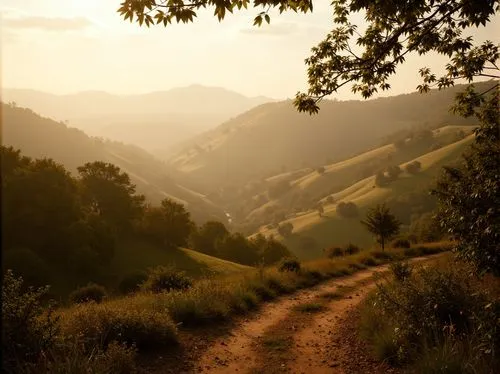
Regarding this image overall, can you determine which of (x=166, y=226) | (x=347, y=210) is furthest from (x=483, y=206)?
(x=347, y=210)

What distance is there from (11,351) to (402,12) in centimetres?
880

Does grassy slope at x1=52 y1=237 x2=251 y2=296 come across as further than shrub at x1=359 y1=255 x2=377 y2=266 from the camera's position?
Yes

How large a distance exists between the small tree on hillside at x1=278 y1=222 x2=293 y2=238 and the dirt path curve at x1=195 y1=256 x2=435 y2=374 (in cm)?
12962

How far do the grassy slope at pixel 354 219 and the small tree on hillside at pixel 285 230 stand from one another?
197 centimetres

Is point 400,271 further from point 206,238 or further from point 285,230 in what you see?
point 285,230

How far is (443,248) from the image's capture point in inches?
1128

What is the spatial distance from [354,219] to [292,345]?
140216mm

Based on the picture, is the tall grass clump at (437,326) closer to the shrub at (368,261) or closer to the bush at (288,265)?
the bush at (288,265)

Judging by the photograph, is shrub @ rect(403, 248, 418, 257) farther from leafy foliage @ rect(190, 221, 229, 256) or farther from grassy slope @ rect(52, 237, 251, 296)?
leafy foliage @ rect(190, 221, 229, 256)

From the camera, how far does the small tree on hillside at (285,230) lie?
145 m

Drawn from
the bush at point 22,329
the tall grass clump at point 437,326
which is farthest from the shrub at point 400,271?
the bush at point 22,329

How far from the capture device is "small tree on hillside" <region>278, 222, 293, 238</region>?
144875mm

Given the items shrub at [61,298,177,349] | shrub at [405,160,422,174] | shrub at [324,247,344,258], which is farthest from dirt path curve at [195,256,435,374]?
shrub at [405,160,422,174]

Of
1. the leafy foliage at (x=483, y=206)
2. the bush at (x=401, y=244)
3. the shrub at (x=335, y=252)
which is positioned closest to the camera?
the leafy foliage at (x=483, y=206)
